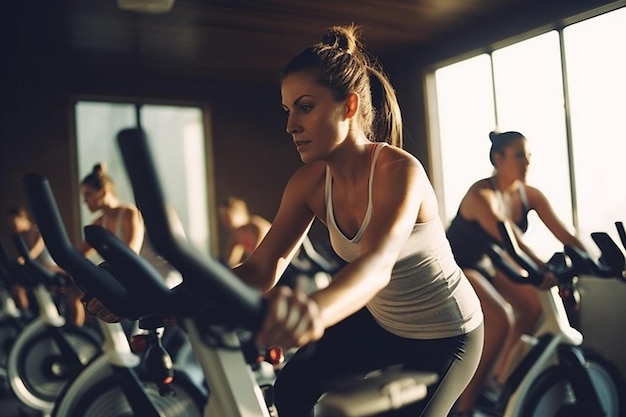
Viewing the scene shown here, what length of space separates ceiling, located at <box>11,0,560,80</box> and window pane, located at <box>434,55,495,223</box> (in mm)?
375

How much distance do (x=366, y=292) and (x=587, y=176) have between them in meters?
3.85

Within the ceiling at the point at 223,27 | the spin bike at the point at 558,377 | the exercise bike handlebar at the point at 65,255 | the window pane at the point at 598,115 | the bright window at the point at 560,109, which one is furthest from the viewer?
the ceiling at the point at 223,27

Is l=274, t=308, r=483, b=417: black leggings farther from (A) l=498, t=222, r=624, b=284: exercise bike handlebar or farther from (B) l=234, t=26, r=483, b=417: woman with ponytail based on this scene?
(A) l=498, t=222, r=624, b=284: exercise bike handlebar

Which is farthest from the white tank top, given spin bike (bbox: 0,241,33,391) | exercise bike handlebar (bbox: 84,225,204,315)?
spin bike (bbox: 0,241,33,391)

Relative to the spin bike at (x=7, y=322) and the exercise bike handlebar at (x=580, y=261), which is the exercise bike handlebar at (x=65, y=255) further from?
the spin bike at (x=7, y=322)

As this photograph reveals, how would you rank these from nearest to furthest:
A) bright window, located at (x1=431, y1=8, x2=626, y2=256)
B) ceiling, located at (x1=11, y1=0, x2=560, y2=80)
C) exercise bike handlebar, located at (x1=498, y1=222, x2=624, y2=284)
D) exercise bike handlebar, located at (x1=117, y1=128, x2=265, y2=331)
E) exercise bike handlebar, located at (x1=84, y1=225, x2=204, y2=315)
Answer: exercise bike handlebar, located at (x1=117, y1=128, x2=265, y2=331), exercise bike handlebar, located at (x1=84, y1=225, x2=204, y2=315), exercise bike handlebar, located at (x1=498, y1=222, x2=624, y2=284), bright window, located at (x1=431, y1=8, x2=626, y2=256), ceiling, located at (x1=11, y1=0, x2=560, y2=80)

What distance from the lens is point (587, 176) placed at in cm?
431

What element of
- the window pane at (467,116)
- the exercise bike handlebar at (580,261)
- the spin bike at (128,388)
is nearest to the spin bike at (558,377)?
the exercise bike handlebar at (580,261)

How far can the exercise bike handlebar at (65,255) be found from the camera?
101cm

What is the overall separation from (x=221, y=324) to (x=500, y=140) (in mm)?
1870

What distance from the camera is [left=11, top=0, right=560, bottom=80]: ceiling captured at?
4297 millimetres

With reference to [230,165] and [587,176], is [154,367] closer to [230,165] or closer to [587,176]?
[587,176]

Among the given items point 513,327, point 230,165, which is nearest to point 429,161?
point 513,327

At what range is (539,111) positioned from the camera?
3.50m
